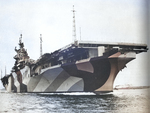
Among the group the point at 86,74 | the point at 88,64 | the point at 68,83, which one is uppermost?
the point at 88,64

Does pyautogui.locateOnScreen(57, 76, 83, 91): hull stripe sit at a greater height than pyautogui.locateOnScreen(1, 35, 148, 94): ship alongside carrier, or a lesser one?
lesser

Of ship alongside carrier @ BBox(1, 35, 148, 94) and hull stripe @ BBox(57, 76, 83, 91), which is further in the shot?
hull stripe @ BBox(57, 76, 83, 91)

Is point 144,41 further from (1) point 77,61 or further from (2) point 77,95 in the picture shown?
(2) point 77,95

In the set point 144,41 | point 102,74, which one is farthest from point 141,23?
point 102,74

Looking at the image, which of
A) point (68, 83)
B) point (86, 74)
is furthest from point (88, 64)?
A: point (68, 83)

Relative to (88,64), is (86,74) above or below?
below

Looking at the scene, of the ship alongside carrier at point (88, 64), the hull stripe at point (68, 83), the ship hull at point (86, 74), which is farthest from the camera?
the hull stripe at point (68, 83)

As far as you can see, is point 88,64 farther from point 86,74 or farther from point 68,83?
point 68,83

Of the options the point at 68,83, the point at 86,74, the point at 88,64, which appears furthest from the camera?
the point at 68,83

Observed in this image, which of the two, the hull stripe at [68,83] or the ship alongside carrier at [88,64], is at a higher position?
the ship alongside carrier at [88,64]

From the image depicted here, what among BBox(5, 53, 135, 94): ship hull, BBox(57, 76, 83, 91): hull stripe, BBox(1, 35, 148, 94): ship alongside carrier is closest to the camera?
BBox(1, 35, 148, 94): ship alongside carrier

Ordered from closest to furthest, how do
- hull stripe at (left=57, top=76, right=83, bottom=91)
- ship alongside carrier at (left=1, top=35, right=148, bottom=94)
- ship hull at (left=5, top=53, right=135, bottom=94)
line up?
1. ship alongside carrier at (left=1, top=35, right=148, bottom=94)
2. ship hull at (left=5, top=53, right=135, bottom=94)
3. hull stripe at (left=57, top=76, right=83, bottom=91)

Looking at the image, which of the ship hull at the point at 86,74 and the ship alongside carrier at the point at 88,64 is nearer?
the ship alongside carrier at the point at 88,64

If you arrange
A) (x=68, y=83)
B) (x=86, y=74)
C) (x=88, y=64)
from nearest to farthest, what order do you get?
(x=88, y=64), (x=86, y=74), (x=68, y=83)
